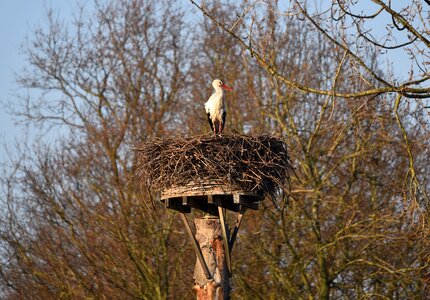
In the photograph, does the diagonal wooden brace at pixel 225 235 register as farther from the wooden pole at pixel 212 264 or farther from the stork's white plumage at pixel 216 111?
the stork's white plumage at pixel 216 111

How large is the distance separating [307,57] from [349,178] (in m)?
2.95

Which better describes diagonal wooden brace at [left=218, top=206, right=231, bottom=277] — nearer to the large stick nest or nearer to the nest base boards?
the nest base boards

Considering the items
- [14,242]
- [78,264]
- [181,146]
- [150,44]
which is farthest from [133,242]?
[181,146]

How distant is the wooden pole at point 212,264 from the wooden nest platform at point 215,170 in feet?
0.81

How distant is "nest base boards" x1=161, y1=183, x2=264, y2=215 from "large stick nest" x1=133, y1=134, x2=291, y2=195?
0.05 metres

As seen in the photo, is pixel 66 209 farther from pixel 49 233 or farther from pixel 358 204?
pixel 358 204

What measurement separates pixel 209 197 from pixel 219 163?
32cm

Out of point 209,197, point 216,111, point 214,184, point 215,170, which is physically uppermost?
point 216,111

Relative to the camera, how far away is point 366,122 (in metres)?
17.5

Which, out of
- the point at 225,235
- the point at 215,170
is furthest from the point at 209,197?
the point at 225,235

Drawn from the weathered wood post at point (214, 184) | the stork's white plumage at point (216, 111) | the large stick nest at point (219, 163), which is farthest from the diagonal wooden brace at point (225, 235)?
the stork's white plumage at point (216, 111)

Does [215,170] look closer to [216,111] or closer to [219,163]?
[219,163]

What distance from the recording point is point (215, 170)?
27.2ft

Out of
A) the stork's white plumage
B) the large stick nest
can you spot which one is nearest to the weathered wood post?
the large stick nest
